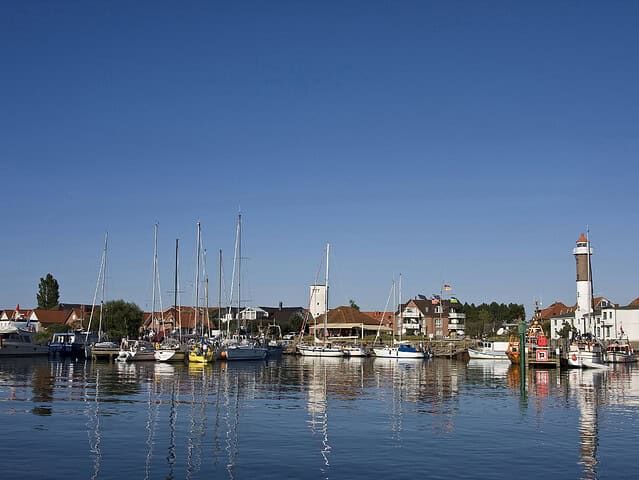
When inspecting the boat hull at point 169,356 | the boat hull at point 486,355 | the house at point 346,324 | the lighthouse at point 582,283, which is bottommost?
the boat hull at point 486,355

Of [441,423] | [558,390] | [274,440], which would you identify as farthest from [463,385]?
[274,440]

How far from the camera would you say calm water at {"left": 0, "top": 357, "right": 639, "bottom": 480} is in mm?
24078

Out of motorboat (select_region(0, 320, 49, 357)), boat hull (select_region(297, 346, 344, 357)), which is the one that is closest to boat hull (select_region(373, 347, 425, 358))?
boat hull (select_region(297, 346, 344, 357))

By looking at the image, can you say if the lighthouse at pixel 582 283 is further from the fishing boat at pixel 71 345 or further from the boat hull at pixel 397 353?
the fishing boat at pixel 71 345

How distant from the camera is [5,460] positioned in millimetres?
24594

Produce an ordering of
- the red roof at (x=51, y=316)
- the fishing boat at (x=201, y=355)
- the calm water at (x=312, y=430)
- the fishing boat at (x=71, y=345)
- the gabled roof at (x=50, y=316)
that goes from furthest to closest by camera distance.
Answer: the red roof at (x=51, y=316) → the gabled roof at (x=50, y=316) → the fishing boat at (x=71, y=345) → the fishing boat at (x=201, y=355) → the calm water at (x=312, y=430)

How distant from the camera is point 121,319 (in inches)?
4993

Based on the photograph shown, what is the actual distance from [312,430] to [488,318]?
146215mm

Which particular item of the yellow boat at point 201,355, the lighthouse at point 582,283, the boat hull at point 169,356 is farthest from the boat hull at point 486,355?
→ the boat hull at point 169,356

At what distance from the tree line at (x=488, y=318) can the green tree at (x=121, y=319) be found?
239 feet

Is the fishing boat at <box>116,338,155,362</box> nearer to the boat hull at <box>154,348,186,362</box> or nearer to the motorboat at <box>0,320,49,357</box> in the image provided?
the boat hull at <box>154,348,186,362</box>

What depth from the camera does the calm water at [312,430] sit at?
24078mm

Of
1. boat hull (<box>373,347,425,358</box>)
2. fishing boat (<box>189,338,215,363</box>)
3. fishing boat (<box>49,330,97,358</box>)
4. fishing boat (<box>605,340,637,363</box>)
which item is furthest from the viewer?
boat hull (<box>373,347,425,358</box>)

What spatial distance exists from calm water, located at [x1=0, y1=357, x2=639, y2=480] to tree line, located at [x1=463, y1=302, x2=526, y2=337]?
363 feet
